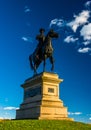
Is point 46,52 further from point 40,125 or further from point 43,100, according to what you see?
point 40,125

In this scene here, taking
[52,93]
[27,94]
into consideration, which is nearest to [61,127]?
[52,93]

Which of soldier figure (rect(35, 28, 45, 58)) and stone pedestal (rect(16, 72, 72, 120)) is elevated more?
soldier figure (rect(35, 28, 45, 58))

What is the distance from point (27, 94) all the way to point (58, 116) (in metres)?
4.40

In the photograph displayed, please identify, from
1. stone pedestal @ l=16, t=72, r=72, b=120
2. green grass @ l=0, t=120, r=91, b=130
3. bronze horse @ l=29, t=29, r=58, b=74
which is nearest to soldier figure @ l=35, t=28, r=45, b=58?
bronze horse @ l=29, t=29, r=58, b=74

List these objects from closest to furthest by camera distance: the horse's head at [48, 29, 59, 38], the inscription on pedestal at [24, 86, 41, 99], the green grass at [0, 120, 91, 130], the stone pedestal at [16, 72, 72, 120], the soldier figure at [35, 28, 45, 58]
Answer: the green grass at [0, 120, 91, 130] → the stone pedestal at [16, 72, 72, 120] → the inscription on pedestal at [24, 86, 41, 99] → the horse's head at [48, 29, 59, 38] → the soldier figure at [35, 28, 45, 58]

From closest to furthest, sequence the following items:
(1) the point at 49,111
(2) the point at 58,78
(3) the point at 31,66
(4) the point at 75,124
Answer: (4) the point at 75,124, (1) the point at 49,111, (2) the point at 58,78, (3) the point at 31,66

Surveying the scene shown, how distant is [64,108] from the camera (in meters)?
25.4

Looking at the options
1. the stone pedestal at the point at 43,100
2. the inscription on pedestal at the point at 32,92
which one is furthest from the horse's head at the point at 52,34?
the inscription on pedestal at the point at 32,92

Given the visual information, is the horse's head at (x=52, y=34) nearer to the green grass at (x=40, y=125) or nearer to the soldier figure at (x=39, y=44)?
the soldier figure at (x=39, y=44)

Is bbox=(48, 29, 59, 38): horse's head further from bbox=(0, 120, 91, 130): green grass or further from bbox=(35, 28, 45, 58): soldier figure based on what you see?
bbox=(0, 120, 91, 130): green grass

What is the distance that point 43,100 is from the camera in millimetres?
24516

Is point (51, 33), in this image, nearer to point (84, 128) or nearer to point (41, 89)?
point (41, 89)

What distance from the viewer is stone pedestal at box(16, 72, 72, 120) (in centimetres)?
2422

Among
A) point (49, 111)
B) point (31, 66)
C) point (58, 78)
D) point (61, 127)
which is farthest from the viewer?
point (31, 66)
